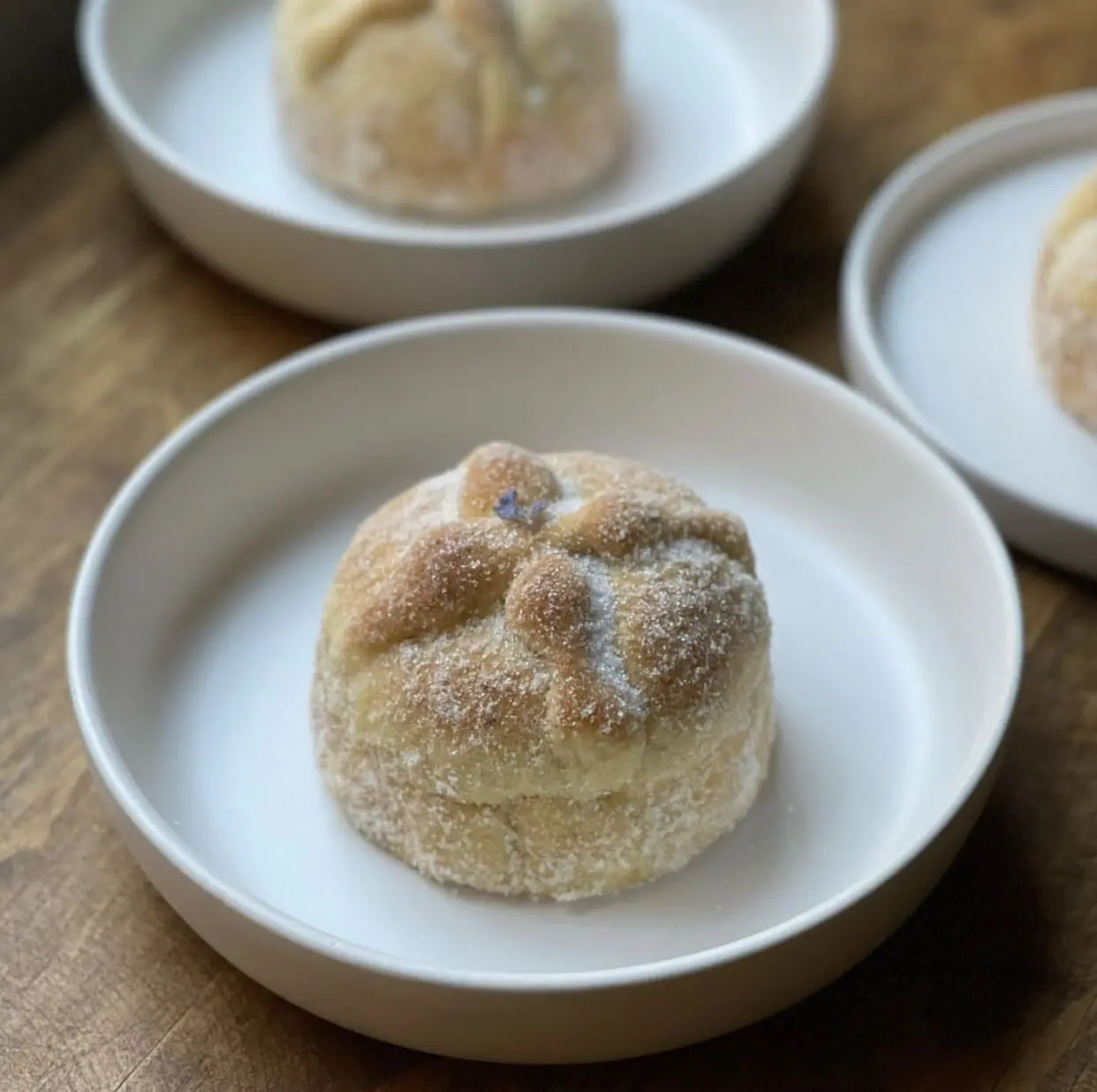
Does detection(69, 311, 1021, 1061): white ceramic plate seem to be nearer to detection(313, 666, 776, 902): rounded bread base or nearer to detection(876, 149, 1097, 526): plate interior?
detection(313, 666, 776, 902): rounded bread base

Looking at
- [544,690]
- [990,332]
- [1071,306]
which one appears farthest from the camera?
[990,332]

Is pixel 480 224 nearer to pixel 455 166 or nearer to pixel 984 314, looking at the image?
pixel 455 166

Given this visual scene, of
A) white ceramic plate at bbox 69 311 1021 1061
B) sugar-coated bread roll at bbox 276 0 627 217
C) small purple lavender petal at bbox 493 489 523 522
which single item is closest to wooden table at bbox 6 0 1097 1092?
white ceramic plate at bbox 69 311 1021 1061

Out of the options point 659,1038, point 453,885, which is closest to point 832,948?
point 659,1038

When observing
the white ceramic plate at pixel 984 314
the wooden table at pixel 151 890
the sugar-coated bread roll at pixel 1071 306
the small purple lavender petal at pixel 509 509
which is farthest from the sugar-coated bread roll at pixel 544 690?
the sugar-coated bread roll at pixel 1071 306

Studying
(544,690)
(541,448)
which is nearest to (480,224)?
(541,448)
